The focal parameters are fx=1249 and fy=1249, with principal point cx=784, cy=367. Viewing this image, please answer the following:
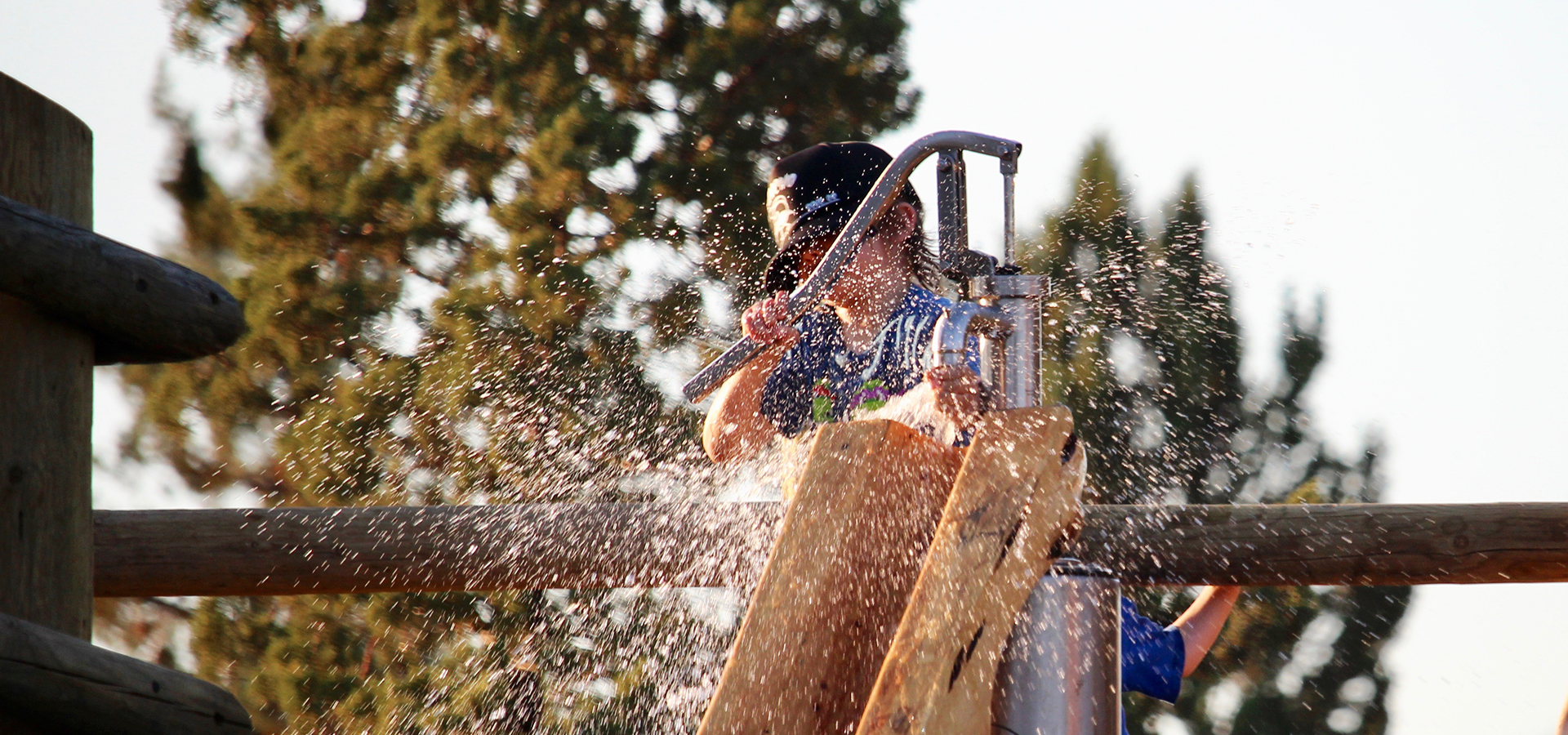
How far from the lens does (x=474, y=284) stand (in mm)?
6004

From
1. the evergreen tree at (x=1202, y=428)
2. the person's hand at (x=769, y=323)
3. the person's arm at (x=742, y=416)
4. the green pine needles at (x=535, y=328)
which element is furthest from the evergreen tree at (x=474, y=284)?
the person's hand at (x=769, y=323)

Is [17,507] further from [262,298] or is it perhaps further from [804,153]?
[262,298]

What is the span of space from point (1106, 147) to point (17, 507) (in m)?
7.48

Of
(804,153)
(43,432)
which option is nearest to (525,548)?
(804,153)

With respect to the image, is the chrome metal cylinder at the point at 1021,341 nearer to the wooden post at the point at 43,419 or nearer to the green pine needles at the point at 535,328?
the wooden post at the point at 43,419

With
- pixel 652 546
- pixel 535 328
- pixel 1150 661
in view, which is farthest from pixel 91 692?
pixel 535 328

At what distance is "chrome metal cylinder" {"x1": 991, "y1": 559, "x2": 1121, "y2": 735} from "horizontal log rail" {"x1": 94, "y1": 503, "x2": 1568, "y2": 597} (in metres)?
0.90

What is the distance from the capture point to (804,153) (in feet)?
8.98

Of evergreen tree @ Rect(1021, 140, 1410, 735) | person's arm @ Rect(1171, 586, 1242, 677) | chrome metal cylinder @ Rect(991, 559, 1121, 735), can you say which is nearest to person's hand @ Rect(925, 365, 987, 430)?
chrome metal cylinder @ Rect(991, 559, 1121, 735)

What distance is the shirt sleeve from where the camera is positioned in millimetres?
2193

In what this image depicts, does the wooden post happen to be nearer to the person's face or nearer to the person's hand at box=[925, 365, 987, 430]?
the person's hand at box=[925, 365, 987, 430]

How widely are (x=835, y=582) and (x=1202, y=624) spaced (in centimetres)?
114

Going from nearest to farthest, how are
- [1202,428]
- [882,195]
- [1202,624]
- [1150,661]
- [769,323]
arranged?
[882,195]
[769,323]
[1150,661]
[1202,624]
[1202,428]

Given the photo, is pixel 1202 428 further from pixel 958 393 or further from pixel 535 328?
pixel 958 393
